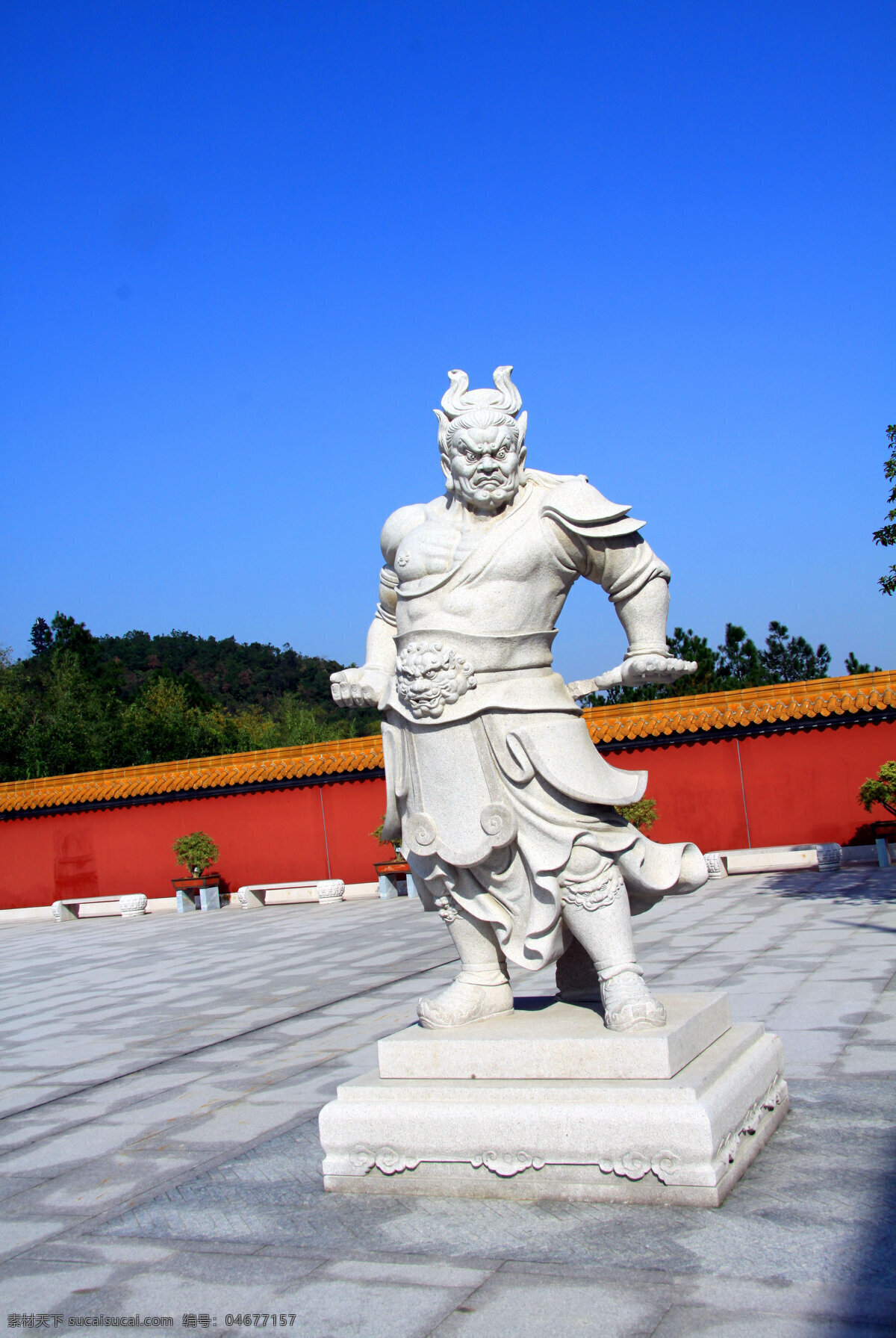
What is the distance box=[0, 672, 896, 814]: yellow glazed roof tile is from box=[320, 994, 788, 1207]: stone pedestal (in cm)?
917

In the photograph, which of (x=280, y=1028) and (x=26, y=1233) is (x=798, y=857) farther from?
(x=26, y=1233)

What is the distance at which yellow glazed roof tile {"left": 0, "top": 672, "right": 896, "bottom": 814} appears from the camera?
11.5 metres

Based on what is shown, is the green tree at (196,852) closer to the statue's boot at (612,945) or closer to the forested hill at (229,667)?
the statue's boot at (612,945)

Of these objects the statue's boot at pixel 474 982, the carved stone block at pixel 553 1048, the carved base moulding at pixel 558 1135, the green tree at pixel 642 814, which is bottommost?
the carved base moulding at pixel 558 1135

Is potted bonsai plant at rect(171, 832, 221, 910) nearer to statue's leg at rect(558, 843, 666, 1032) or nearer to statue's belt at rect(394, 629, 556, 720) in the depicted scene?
statue's belt at rect(394, 629, 556, 720)

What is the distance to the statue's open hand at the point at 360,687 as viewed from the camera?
130 inches

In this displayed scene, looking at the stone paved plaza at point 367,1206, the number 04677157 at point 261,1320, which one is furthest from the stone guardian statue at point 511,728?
the number 04677157 at point 261,1320

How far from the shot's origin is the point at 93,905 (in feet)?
49.2

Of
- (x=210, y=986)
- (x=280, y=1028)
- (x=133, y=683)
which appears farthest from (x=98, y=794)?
(x=133, y=683)

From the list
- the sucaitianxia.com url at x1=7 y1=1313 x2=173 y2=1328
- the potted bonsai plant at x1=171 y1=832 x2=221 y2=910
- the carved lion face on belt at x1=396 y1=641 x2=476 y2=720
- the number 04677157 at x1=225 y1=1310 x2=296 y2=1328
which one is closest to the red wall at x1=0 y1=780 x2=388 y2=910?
the potted bonsai plant at x1=171 y1=832 x2=221 y2=910

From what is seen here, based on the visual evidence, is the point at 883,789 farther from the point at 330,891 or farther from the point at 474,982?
the point at 474,982

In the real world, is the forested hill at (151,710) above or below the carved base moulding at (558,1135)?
above

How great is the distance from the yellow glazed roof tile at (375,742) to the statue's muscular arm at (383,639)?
9.10 metres

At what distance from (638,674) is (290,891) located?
11.3 m
